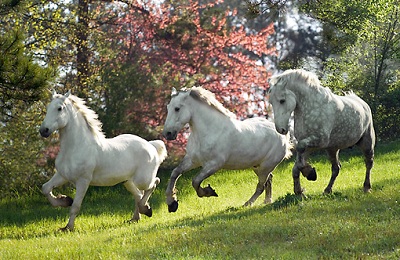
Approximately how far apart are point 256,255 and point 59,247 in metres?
2.87

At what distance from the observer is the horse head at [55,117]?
998cm

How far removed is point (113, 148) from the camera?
11.0m

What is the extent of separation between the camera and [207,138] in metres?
10.5

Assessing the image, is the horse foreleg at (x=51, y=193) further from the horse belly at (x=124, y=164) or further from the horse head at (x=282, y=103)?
the horse head at (x=282, y=103)

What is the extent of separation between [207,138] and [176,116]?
640 mm

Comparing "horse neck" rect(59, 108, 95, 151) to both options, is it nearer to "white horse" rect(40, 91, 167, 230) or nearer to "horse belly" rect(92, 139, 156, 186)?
"white horse" rect(40, 91, 167, 230)

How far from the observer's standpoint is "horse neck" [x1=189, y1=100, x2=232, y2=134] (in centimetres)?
1059

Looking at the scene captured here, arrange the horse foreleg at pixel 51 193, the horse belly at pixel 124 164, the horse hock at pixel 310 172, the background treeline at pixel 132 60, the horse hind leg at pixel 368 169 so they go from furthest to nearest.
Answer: the background treeline at pixel 132 60 → the horse hind leg at pixel 368 169 → the horse belly at pixel 124 164 → the horse foreleg at pixel 51 193 → the horse hock at pixel 310 172

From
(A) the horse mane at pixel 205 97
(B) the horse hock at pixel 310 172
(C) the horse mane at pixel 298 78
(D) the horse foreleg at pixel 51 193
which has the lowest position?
(D) the horse foreleg at pixel 51 193

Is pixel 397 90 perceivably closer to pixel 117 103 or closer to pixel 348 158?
pixel 348 158

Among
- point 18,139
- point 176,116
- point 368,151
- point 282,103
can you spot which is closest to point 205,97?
point 176,116

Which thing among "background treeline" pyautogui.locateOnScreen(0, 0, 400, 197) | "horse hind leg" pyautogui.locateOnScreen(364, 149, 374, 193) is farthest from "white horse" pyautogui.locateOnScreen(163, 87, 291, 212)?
"background treeline" pyautogui.locateOnScreen(0, 0, 400, 197)

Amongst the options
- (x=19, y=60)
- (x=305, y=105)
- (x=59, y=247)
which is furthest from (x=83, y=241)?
(x=305, y=105)

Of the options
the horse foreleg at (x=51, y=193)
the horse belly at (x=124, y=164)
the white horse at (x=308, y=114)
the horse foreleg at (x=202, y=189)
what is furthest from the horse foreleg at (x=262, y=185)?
the horse foreleg at (x=51, y=193)
